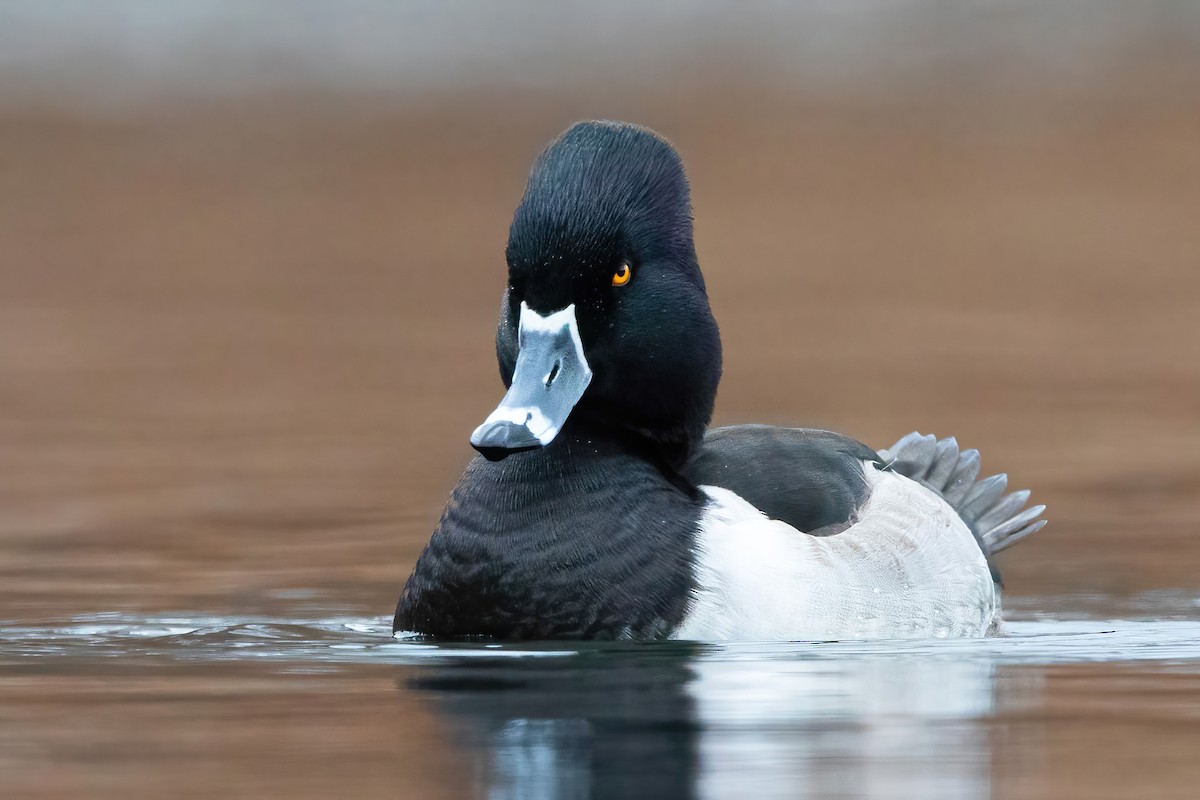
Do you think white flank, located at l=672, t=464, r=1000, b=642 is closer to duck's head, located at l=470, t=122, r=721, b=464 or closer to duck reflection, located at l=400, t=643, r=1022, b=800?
duck reflection, located at l=400, t=643, r=1022, b=800

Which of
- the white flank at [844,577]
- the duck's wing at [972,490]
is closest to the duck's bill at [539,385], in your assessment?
the white flank at [844,577]

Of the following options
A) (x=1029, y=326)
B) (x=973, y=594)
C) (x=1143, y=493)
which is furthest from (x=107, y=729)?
(x=1029, y=326)

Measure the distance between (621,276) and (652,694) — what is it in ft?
4.39

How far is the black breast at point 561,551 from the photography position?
23.3 ft

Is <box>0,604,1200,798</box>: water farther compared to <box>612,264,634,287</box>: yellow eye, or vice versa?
<box>612,264,634,287</box>: yellow eye

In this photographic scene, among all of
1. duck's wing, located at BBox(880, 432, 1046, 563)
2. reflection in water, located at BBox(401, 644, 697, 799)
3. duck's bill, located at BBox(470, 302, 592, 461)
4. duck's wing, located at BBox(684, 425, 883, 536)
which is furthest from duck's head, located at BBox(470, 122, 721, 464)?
duck's wing, located at BBox(880, 432, 1046, 563)

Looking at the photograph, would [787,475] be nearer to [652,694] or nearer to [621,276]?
[621,276]

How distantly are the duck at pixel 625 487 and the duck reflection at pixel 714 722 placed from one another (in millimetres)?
144

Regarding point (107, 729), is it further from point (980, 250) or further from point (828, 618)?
point (980, 250)

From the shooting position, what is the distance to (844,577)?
24.5 ft

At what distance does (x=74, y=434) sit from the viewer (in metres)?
12.1

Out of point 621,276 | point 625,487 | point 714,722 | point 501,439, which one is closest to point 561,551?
point 625,487

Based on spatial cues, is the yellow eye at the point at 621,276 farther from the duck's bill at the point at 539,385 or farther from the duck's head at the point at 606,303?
the duck's bill at the point at 539,385

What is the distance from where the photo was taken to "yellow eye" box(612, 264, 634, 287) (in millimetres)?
7367
